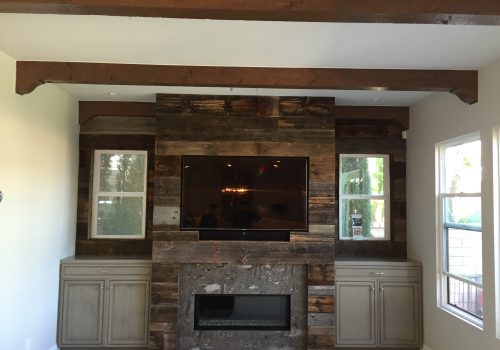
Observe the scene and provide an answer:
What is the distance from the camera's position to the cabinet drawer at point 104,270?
4627mm

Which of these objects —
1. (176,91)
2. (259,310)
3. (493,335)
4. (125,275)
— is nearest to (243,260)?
(259,310)

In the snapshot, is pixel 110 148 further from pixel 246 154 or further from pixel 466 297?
pixel 466 297

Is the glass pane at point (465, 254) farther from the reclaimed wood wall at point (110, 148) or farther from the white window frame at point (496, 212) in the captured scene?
the reclaimed wood wall at point (110, 148)

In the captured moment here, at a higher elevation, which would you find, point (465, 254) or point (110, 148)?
point (110, 148)

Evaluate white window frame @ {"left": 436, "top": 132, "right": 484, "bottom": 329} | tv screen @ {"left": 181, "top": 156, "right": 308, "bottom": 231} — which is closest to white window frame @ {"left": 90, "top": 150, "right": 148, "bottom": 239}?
tv screen @ {"left": 181, "top": 156, "right": 308, "bottom": 231}

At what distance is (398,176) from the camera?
516cm

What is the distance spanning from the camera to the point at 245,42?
3051mm

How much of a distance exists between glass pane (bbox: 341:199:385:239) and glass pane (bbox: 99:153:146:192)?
2.45 meters

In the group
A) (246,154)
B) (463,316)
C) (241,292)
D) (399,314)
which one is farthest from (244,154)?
(463,316)

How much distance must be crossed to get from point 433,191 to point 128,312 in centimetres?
340

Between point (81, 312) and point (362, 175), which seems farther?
point (362, 175)

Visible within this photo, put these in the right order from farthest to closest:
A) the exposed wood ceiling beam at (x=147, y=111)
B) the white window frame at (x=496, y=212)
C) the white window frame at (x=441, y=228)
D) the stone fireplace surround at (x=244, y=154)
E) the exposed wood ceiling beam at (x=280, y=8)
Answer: the exposed wood ceiling beam at (x=147, y=111) < the stone fireplace surround at (x=244, y=154) < the white window frame at (x=441, y=228) < the white window frame at (x=496, y=212) < the exposed wood ceiling beam at (x=280, y=8)

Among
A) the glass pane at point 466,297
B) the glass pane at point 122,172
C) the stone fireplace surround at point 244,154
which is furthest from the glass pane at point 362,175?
the glass pane at point 122,172

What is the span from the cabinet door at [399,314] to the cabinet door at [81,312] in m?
3.00
